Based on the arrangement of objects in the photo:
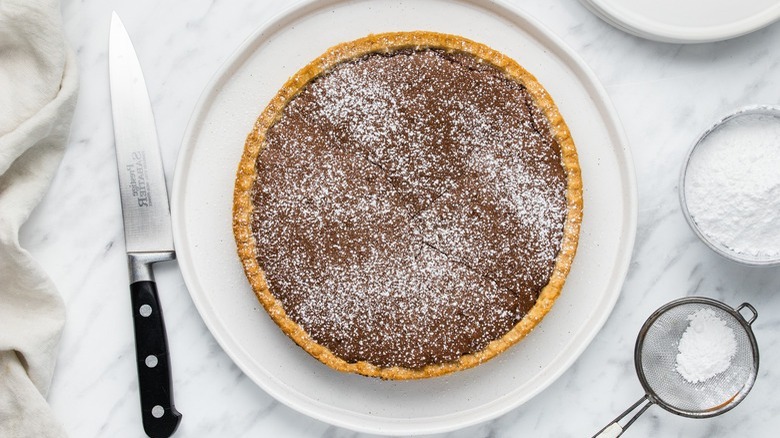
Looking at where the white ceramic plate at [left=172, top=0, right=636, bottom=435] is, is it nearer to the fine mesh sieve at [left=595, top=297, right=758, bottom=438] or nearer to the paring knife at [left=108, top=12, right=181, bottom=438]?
the paring knife at [left=108, top=12, right=181, bottom=438]

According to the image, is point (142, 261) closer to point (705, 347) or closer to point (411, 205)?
point (411, 205)

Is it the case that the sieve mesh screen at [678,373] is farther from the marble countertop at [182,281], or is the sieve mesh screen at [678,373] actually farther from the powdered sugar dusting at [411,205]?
the powdered sugar dusting at [411,205]

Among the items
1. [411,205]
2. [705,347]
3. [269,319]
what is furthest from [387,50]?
[705,347]

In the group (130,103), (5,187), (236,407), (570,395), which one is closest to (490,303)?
(570,395)

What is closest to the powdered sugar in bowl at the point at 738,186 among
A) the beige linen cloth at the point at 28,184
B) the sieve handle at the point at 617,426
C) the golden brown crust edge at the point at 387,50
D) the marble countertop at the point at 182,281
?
the marble countertop at the point at 182,281

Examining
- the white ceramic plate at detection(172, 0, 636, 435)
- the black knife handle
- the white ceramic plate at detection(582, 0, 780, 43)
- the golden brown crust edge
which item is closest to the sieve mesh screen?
the white ceramic plate at detection(172, 0, 636, 435)

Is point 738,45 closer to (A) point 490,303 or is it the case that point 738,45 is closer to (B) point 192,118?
(A) point 490,303
